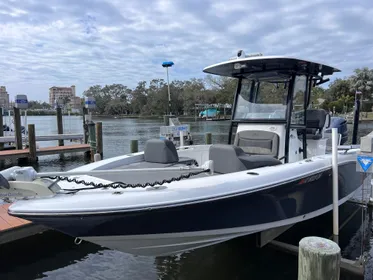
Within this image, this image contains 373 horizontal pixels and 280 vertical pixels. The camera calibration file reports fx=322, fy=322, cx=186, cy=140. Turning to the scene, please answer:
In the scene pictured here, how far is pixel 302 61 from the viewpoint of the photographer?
14.4 feet

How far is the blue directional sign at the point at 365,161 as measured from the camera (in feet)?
13.1

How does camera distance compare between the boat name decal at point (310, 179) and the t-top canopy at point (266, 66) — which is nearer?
the boat name decal at point (310, 179)

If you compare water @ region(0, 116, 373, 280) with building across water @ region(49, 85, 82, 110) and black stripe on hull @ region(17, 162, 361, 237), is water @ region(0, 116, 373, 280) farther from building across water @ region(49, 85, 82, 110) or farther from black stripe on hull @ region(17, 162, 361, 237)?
building across water @ region(49, 85, 82, 110)

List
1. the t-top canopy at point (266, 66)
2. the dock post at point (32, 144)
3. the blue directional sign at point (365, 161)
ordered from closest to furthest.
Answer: the blue directional sign at point (365, 161) → the t-top canopy at point (266, 66) → the dock post at point (32, 144)

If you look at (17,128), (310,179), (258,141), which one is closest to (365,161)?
(310,179)

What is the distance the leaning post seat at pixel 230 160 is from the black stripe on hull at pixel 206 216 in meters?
0.52

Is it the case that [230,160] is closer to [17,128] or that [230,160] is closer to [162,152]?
[162,152]

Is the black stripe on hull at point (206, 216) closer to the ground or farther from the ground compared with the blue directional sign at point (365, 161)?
closer to the ground

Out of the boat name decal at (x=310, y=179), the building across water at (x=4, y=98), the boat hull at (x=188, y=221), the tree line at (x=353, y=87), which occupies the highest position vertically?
the tree line at (x=353, y=87)

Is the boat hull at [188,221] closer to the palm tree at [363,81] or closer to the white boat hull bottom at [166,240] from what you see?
the white boat hull bottom at [166,240]

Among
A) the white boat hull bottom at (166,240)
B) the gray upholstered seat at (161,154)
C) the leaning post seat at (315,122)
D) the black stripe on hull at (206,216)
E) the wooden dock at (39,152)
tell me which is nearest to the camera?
the black stripe on hull at (206,216)

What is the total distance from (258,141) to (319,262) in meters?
2.34

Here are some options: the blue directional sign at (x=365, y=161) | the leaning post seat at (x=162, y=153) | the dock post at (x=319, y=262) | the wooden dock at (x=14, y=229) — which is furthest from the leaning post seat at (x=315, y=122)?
the wooden dock at (x=14, y=229)

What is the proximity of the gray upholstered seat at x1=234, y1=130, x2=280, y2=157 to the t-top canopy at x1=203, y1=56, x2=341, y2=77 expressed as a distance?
93cm
